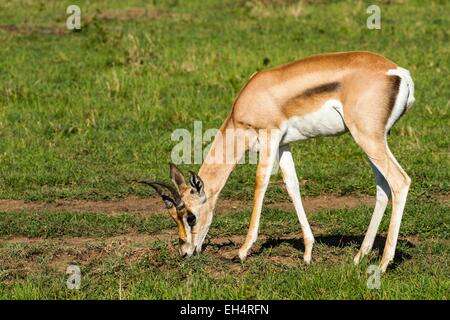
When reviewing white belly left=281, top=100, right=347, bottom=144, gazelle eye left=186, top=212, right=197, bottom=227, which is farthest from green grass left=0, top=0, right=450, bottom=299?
white belly left=281, top=100, right=347, bottom=144

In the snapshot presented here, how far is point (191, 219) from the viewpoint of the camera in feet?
23.0

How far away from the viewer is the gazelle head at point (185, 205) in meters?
6.91

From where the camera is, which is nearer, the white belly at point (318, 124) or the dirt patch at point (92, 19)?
the white belly at point (318, 124)

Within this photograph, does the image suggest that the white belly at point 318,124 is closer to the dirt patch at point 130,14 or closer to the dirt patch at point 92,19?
the dirt patch at point 92,19

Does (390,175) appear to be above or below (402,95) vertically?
below

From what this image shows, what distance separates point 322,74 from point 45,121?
5.09 metres

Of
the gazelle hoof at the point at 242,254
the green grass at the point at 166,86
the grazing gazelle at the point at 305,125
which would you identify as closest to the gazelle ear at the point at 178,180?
the grazing gazelle at the point at 305,125

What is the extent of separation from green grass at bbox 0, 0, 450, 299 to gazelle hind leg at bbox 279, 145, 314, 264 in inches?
6.2

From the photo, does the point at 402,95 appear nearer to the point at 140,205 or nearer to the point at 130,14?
the point at 140,205

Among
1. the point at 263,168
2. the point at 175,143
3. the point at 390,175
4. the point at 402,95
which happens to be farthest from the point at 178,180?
the point at 175,143

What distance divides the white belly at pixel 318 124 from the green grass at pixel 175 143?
89 centimetres

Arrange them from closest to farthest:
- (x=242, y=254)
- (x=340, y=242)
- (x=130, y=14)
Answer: (x=242, y=254)
(x=340, y=242)
(x=130, y=14)

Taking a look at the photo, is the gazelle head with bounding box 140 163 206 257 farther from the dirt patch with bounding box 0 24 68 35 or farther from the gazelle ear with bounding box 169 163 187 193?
the dirt patch with bounding box 0 24 68 35

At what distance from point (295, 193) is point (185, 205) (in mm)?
850
